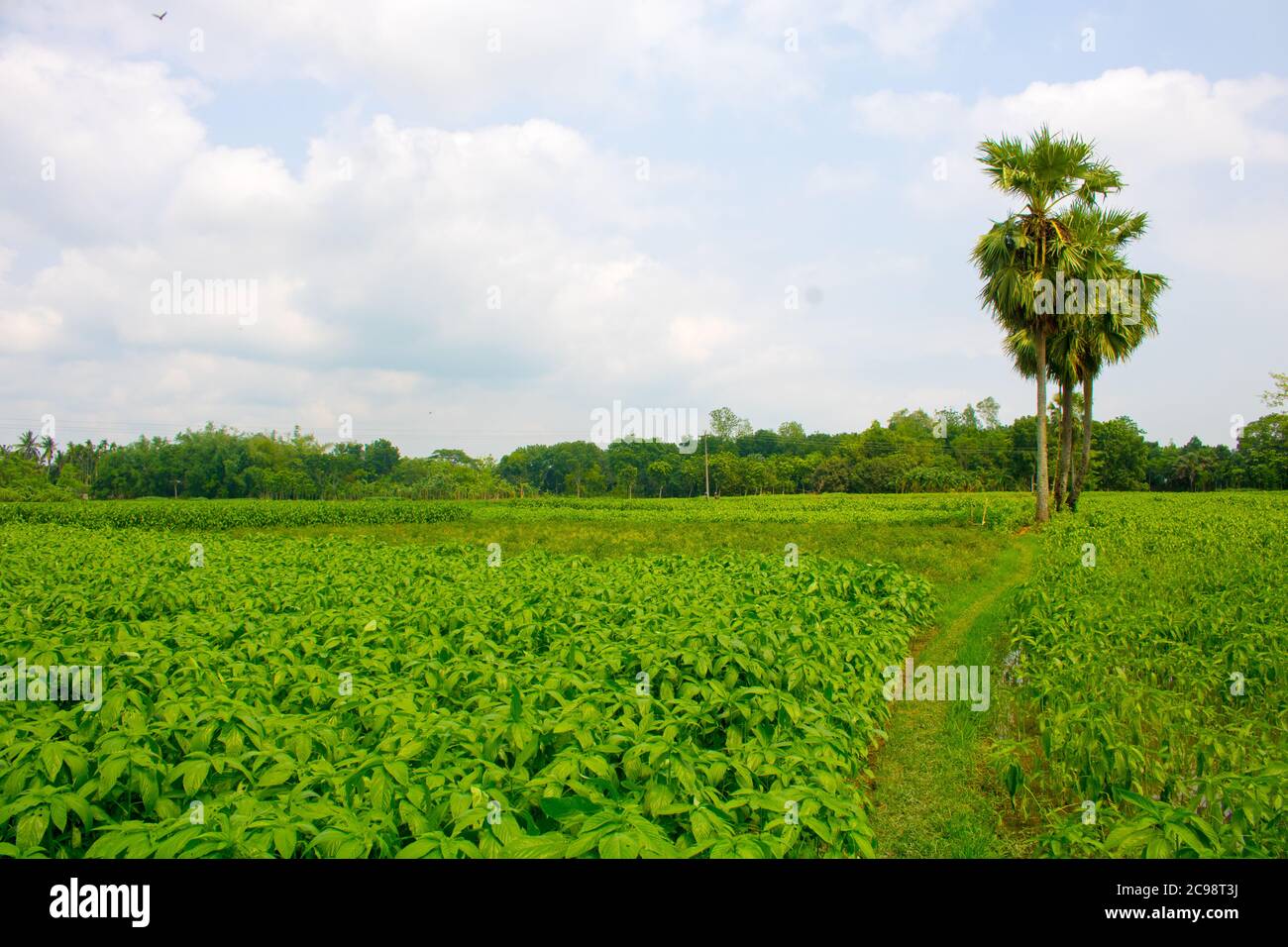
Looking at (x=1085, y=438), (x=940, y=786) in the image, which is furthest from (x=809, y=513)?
(x=940, y=786)

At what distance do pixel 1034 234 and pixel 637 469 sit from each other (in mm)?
78524

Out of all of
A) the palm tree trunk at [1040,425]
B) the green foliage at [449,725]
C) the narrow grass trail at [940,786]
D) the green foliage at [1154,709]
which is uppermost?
the palm tree trunk at [1040,425]

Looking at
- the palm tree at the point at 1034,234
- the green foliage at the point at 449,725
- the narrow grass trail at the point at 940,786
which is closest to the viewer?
the green foliage at the point at 449,725

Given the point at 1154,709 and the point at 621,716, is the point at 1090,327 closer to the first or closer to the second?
the point at 1154,709

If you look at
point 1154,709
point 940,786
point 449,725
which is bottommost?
point 940,786

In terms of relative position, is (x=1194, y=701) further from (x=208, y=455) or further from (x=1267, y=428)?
(x=208, y=455)

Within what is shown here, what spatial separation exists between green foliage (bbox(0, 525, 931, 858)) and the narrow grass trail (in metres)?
0.32

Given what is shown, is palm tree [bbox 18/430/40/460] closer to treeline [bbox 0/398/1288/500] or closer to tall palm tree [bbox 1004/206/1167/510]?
treeline [bbox 0/398/1288/500]

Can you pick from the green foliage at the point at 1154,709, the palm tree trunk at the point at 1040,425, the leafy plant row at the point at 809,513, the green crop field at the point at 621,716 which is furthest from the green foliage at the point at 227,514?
the green foliage at the point at 1154,709

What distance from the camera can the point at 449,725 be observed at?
157 inches

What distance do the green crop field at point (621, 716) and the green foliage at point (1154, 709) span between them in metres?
0.03

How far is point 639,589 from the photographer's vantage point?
9.32 m

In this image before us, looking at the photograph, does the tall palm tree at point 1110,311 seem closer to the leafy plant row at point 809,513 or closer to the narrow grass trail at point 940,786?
the leafy plant row at point 809,513

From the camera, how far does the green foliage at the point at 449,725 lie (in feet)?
9.88
